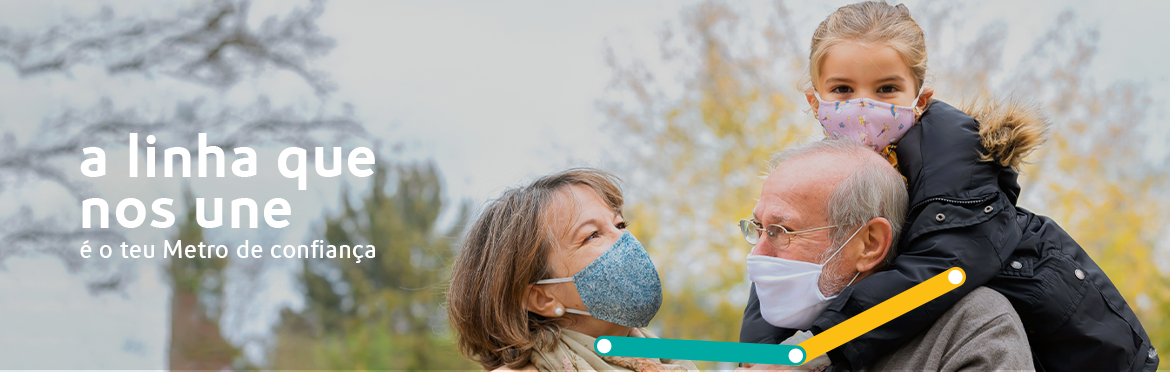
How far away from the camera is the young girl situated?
7.59 ft

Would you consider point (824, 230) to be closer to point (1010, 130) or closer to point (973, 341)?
point (973, 341)

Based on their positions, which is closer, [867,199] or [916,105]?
[867,199]

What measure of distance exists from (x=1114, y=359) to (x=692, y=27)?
32.7 feet

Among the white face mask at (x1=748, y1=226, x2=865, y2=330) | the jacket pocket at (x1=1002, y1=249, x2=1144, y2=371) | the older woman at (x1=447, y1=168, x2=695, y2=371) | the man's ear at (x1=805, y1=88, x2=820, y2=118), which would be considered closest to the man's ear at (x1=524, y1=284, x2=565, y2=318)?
the older woman at (x1=447, y1=168, x2=695, y2=371)

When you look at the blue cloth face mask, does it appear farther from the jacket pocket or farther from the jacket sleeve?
the jacket pocket

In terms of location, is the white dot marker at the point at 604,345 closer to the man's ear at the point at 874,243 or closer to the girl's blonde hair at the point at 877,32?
the man's ear at the point at 874,243

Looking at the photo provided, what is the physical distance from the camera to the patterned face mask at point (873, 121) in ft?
8.69

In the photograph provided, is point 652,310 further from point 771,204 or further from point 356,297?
point 356,297

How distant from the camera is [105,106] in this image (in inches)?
436

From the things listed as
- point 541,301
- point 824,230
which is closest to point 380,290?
point 541,301

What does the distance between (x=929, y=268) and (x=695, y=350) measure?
0.80m

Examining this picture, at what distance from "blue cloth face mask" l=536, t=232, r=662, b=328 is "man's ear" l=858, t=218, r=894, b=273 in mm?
792

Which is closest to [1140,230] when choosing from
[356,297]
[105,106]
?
[356,297]

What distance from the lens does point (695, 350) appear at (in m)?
1.96
